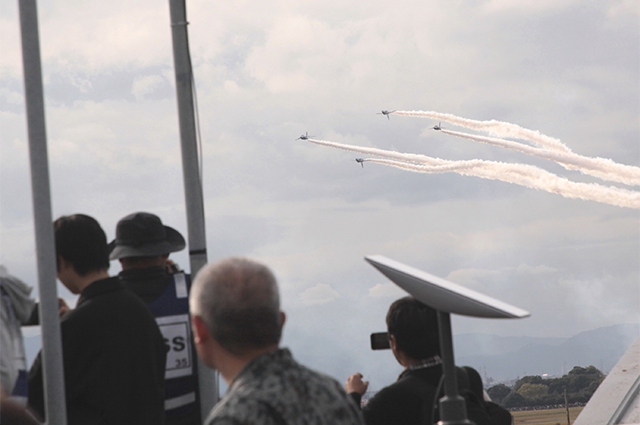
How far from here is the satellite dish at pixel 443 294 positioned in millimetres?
2178

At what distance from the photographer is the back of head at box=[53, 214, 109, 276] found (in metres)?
3.13

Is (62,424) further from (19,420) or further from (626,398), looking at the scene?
(626,398)

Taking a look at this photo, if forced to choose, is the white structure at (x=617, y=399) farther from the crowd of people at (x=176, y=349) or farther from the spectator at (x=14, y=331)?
the spectator at (x=14, y=331)

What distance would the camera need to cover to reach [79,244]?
314 cm

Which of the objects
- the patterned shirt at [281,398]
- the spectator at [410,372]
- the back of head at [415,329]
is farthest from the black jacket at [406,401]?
the patterned shirt at [281,398]

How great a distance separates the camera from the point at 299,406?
5.58 feet

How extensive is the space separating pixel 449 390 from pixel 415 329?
1028 mm

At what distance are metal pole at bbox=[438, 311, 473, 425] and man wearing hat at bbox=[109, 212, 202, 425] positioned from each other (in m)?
1.85

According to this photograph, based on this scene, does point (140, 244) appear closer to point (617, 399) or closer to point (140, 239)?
point (140, 239)

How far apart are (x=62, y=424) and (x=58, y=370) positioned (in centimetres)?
22

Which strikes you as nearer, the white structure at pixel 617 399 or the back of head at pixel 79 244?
the back of head at pixel 79 244

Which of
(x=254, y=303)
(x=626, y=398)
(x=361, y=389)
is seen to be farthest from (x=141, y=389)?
(x=626, y=398)

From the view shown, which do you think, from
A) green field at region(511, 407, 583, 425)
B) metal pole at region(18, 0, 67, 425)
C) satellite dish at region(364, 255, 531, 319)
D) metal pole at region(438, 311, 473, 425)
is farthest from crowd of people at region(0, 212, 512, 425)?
green field at region(511, 407, 583, 425)

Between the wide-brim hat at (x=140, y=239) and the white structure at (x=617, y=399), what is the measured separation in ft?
22.0
